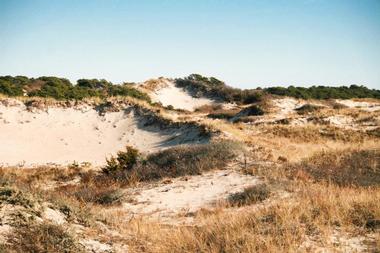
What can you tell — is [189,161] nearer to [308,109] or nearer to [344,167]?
[344,167]

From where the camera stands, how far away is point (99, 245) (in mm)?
6098

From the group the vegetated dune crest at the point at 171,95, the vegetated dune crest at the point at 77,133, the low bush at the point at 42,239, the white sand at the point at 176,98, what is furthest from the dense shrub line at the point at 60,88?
the low bush at the point at 42,239

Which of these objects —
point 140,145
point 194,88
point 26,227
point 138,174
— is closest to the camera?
point 26,227

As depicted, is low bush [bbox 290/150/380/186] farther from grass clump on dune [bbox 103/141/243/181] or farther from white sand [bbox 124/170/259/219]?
grass clump on dune [bbox 103/141/243/181]

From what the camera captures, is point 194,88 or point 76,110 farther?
point 194,88

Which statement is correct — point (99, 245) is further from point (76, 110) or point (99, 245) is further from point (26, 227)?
point (76, 110)

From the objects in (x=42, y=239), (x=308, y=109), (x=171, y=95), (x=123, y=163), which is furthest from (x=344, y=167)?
(x=171, y=95)

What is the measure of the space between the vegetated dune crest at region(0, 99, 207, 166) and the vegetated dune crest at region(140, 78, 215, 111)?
865 inches

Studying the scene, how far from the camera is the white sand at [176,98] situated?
5372cm

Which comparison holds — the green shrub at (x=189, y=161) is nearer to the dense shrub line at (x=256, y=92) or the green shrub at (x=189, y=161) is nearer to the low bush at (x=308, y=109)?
the low bush at (x=308, y=109)

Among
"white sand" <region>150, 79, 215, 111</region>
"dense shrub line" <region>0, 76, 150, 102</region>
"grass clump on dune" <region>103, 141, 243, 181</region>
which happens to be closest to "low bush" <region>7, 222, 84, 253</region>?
"grass clump on dune" <region>103, 141, 243, 181</region>

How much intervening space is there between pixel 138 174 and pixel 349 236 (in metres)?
10.9

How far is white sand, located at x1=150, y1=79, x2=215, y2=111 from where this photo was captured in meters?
53.7

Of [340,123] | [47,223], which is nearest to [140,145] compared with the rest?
[340,123]
